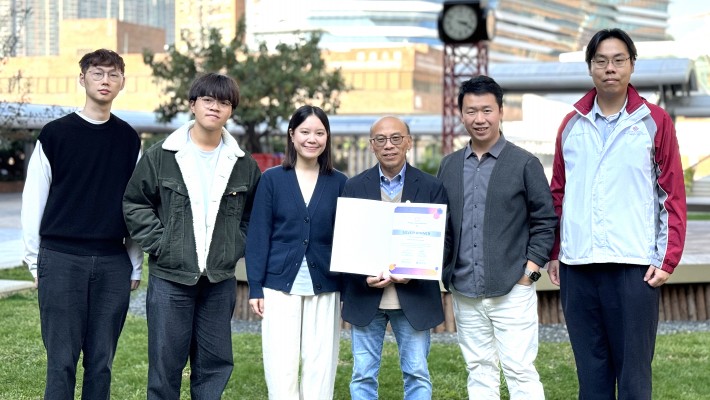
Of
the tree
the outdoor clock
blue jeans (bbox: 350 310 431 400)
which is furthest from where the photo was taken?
the tree

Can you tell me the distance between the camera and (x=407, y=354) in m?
4.76

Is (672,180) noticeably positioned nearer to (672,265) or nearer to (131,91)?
(672,265)

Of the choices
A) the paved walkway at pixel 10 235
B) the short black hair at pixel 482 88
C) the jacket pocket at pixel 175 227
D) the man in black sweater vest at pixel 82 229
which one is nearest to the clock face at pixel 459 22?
the paved walkway at pixel 10 235

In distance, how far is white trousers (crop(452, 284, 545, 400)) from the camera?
4668mm

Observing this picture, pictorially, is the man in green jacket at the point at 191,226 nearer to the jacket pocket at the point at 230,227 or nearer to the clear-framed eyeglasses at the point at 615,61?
the jacket pocket at the point at 230,227

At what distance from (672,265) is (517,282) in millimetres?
758

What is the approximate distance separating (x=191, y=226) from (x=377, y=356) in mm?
1125

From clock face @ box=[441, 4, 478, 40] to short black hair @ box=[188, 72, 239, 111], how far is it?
20639 millimetres

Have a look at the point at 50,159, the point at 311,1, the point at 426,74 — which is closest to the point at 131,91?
the point at 426,74

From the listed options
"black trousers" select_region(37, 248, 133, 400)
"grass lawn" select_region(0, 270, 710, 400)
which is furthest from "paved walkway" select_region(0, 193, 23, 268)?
"black trousers" select_region(37, 248, 133, 400)

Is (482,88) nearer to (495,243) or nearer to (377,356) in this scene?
(495,243)

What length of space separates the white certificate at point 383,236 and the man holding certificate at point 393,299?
0.09m

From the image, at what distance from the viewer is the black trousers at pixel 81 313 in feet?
14.9

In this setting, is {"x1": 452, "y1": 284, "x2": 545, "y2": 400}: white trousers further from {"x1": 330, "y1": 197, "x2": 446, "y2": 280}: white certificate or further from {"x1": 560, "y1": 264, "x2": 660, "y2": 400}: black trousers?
{"x1": 330, "y1": 197, "x2": 446, "y2": 280}: white certificate
